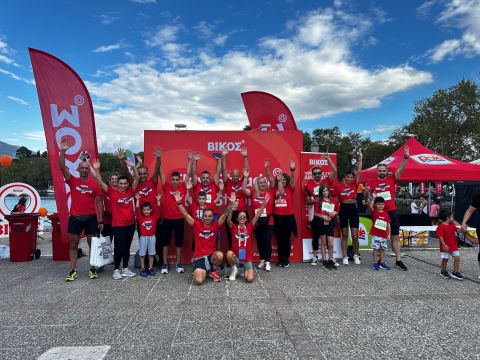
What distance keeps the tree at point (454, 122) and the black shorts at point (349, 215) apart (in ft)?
100

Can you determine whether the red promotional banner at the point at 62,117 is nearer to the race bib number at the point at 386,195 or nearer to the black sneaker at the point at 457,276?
the race bib number at the point at 386,195

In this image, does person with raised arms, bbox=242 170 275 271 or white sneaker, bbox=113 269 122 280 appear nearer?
white sneaker, bbox=113 269 122 280

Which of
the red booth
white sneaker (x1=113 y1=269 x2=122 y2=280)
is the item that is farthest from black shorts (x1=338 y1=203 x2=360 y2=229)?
the red booth

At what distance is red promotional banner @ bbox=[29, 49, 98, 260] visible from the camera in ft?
22.3

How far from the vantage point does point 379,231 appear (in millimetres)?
6211

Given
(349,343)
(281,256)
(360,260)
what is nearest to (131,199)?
(281,256)

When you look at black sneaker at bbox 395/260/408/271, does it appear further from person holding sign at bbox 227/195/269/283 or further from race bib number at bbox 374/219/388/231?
person holding sign at bbox 227/195/269/283

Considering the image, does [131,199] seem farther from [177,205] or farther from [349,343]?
[349,343]

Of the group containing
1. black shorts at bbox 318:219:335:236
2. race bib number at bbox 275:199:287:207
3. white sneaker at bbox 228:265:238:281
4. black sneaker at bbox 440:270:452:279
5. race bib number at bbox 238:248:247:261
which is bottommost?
black sneaker at bbox 440:270:452:279

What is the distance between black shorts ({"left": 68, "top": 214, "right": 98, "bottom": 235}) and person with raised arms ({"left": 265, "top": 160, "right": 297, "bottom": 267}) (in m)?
3.30

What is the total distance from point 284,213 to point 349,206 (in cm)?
140

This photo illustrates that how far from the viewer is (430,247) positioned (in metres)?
8.89

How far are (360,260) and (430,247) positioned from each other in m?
3.23

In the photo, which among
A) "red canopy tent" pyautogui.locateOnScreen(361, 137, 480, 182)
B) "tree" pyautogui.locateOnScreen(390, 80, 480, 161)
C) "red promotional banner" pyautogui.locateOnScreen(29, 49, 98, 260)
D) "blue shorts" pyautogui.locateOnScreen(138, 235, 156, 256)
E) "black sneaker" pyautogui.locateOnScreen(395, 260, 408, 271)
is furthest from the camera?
"tree" pyautogui.locateOnScreen(390, 80, 480, 161)
